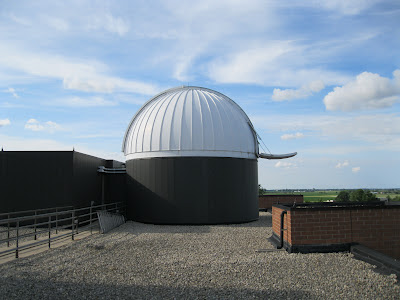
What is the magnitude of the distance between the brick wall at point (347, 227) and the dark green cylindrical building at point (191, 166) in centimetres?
622

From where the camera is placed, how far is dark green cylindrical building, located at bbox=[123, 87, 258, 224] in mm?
14984

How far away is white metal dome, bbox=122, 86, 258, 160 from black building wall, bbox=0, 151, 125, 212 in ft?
10.5

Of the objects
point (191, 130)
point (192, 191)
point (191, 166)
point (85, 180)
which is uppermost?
point (191, 130)

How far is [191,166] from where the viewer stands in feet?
49.3

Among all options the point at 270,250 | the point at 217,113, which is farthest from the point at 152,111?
the point at 270,250

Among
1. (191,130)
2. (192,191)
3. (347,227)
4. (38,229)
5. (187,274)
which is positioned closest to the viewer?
(187,274)

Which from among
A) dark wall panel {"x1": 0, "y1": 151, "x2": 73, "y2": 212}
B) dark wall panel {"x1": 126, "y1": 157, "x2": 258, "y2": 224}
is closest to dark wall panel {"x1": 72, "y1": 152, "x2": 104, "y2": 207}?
dark wall panel {"x1": 0, "y1": 151, "x2": 73, "y2": 212}

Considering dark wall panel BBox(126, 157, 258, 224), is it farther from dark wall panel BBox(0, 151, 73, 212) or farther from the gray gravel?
the gray gravel

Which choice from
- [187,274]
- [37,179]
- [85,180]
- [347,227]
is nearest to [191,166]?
[85,180]

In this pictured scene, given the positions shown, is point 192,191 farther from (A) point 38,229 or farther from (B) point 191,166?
(A) point 38,229

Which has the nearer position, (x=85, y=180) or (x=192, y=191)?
(x=192, y=191)

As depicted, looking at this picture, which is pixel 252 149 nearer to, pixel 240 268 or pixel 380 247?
pixel 380 247

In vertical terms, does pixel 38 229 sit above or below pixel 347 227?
below

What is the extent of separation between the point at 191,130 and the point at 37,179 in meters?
6.96
